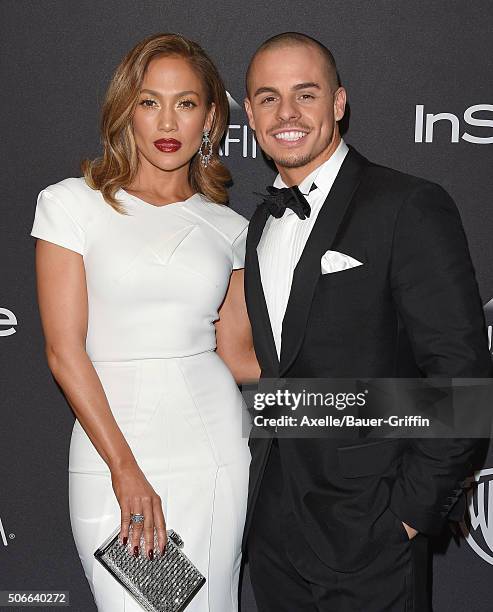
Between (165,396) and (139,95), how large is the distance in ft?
2.84

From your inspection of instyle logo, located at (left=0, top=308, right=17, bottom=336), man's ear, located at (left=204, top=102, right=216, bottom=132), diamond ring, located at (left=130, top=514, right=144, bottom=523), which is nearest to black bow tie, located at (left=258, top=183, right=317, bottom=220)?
man's ear, located at (left=204, top=102, right=216, bottom=132)

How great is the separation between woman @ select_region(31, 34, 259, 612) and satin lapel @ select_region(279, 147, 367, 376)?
0.34 meters

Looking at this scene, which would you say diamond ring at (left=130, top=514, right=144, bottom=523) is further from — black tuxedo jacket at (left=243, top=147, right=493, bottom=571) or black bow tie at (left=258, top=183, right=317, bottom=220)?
black bow tie at (left=258, top=183, right=317, bottom=220)

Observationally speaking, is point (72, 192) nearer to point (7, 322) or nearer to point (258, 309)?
point (258, 309)

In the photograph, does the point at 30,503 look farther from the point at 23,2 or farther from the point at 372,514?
the point at 23,2

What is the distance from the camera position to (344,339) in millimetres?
2074

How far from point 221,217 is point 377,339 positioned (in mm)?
717

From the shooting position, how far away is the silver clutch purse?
2197 mm

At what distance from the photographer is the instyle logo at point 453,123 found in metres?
2.79

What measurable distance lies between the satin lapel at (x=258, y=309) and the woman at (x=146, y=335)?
102 mm

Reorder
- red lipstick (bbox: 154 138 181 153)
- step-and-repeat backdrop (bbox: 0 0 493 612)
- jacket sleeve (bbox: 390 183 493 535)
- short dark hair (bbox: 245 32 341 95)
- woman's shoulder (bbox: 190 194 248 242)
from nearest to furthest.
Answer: jacket sleeve (bbox: 390 183 493 535)
short dark hair (bbox: 245 32 341 95)
red lipstick (bbox: 154 138 181 153)
woman's shoulder (bbox: 190 194 248 242)
step-and-repeat backdrop (bbox: 0 0 493 612)

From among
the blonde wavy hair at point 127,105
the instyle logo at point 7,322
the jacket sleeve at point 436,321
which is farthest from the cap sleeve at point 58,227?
the jacket sleeve at point 436,321

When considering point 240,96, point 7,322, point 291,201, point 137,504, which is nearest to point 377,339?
point 291,201

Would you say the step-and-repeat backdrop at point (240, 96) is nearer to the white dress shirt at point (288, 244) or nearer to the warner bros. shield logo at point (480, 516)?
the warner bros. shield logo at point (480, 516)
